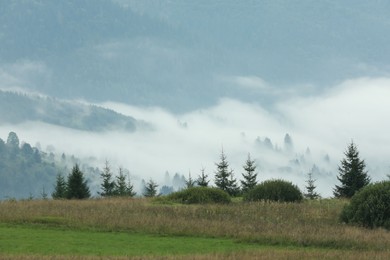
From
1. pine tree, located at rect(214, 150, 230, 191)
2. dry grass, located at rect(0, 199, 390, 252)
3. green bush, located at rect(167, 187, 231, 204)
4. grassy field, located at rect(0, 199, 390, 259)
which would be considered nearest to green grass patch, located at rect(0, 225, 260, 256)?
grassy field, located at rect(0, 199, 390, 259)

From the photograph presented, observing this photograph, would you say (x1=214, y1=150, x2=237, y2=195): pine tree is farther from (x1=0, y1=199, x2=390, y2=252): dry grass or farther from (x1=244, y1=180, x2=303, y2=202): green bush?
(x1=0, y1=199, x2=390, y2=252): dry grass

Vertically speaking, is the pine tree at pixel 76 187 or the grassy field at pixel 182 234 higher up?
the pine tree at pixel 76 187

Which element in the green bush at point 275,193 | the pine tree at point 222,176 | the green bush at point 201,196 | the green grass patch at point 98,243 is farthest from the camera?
the pine tree at point 222,176

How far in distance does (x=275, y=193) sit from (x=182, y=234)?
19777 mm

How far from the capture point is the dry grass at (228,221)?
90.1 ft

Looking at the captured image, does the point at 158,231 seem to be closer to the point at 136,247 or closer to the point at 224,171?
the point at 136,247

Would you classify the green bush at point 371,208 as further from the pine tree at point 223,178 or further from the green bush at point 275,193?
the pine tree at point 223,178

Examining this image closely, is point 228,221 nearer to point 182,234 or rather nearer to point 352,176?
point 182,234

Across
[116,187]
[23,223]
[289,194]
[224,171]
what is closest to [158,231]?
[23,223]

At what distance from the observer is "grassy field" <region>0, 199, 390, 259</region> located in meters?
22.9

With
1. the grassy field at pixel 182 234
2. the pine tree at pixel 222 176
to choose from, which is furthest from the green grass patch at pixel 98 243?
the pine tree at pixel 222 176

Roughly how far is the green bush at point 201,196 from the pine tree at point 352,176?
93.0 ft

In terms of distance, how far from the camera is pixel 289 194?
48344 mm

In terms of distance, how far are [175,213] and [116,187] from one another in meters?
57.0
